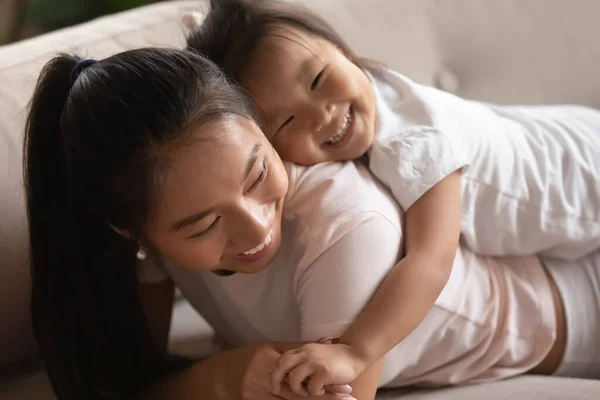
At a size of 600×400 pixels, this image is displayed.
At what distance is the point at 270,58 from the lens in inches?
34.4

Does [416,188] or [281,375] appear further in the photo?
[416,188]

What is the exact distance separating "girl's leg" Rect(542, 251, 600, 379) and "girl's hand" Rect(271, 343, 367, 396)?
374 mm

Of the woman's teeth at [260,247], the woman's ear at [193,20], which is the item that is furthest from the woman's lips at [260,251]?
the woman's ear at [193,20]

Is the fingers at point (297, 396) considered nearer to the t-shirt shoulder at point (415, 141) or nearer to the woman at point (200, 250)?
the woman at point (200, 250)

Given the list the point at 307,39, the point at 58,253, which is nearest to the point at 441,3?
the point at 307,39

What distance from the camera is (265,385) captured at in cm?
79

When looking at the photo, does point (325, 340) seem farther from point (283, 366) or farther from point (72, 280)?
point (72, 280)

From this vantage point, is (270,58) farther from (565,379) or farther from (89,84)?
(565,379)

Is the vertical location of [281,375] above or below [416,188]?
below

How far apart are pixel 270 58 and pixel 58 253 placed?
363mm

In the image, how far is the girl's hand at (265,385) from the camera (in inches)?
29.8

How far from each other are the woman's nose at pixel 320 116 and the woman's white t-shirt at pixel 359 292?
51mm

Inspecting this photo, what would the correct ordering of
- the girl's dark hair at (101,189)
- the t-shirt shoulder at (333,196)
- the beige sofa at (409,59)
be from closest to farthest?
the girl's dark hair at (101,189) → the t-shirt shoulder at (333,196) → the beige sofa at (409,59)

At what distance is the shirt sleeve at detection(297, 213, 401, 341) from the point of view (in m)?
0.80
